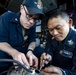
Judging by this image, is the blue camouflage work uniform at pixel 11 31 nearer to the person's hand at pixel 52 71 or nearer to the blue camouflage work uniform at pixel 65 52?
the blue camouflage work uniform at pixel 65 52

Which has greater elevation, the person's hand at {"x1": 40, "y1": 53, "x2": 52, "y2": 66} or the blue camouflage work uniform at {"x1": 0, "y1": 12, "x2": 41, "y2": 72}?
the blue camouflage work uniform at {"x1": 0, "y1": 12, "x2": 41, "y2": 72}

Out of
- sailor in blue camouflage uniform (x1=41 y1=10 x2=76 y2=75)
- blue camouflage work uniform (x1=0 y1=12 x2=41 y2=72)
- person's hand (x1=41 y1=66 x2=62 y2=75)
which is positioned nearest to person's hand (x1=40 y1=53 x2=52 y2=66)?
sailor in blue camouflage uniform (x1=41 y1=10 x2=76 y2=75)

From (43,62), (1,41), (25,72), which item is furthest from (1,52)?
(25,72)

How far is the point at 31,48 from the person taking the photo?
1.35 metres

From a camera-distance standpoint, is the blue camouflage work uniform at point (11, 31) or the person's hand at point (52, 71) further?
the blue camouflage work uniform at point (11, 31)

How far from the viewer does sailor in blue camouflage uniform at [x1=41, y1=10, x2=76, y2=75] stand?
44.6 inches

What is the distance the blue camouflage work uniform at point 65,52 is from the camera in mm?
1194

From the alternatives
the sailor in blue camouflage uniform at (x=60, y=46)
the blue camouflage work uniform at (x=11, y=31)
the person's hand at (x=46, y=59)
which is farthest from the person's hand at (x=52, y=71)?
the blue camouflage work uniform at (x=11, y=31)

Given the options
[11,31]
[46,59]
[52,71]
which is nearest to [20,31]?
[11,31]

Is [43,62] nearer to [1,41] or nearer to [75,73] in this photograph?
[75,73]

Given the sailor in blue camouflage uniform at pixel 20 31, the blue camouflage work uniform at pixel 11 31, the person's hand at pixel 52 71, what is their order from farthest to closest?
the blue camouflage work uniform at pixel 11 31 < the sailor in blue camouflage uniform at pixel 20 31 < the person's hand at pixel 52 71

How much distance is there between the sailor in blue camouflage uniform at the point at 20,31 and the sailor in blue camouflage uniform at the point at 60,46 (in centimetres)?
9

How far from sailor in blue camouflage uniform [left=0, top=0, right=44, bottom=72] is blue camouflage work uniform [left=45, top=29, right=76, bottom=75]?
0.14m

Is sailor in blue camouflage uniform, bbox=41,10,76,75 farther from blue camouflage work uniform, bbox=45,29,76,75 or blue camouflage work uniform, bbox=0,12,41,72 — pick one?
blue camouflage work uniform, bbox=0,12,41,72
